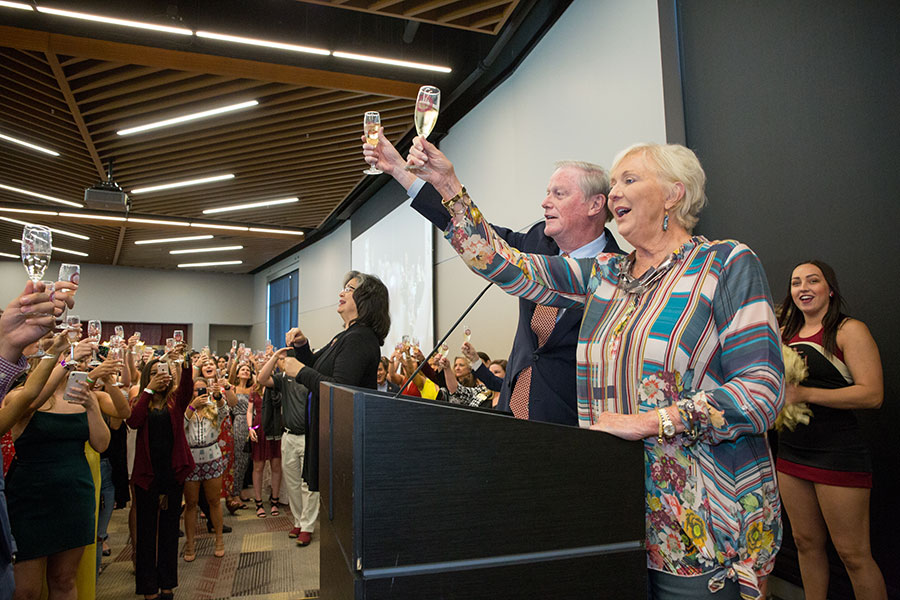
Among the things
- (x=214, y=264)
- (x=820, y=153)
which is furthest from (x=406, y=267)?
(x=214, y=264)

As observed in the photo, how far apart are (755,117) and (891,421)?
58.7 inches

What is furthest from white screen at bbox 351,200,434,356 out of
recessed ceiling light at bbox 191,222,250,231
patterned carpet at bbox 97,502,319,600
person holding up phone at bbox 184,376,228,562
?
recessed ceiling light at bbox 191,222,250,231

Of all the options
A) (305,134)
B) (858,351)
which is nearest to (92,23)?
(305,134)

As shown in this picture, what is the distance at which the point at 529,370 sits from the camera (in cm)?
143

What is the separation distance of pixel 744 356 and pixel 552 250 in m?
0.70

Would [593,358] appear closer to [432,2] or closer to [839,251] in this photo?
[839,251]

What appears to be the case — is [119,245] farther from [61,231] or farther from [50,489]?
[50,489]

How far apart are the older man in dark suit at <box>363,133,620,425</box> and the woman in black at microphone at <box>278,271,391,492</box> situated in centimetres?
110

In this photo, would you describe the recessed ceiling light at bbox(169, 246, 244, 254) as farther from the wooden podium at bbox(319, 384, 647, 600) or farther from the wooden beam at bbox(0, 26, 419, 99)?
the wooden podium at bbox(319, 384, 647, 600)

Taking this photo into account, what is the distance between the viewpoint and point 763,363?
96cm

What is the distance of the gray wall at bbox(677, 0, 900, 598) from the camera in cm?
234

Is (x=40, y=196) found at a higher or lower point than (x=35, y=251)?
higher

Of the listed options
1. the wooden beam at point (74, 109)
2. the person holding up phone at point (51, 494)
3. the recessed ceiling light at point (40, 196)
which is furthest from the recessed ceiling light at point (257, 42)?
the recessed ceiling light at point (40, 196)

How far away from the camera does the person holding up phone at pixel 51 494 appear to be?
97.2 inches
